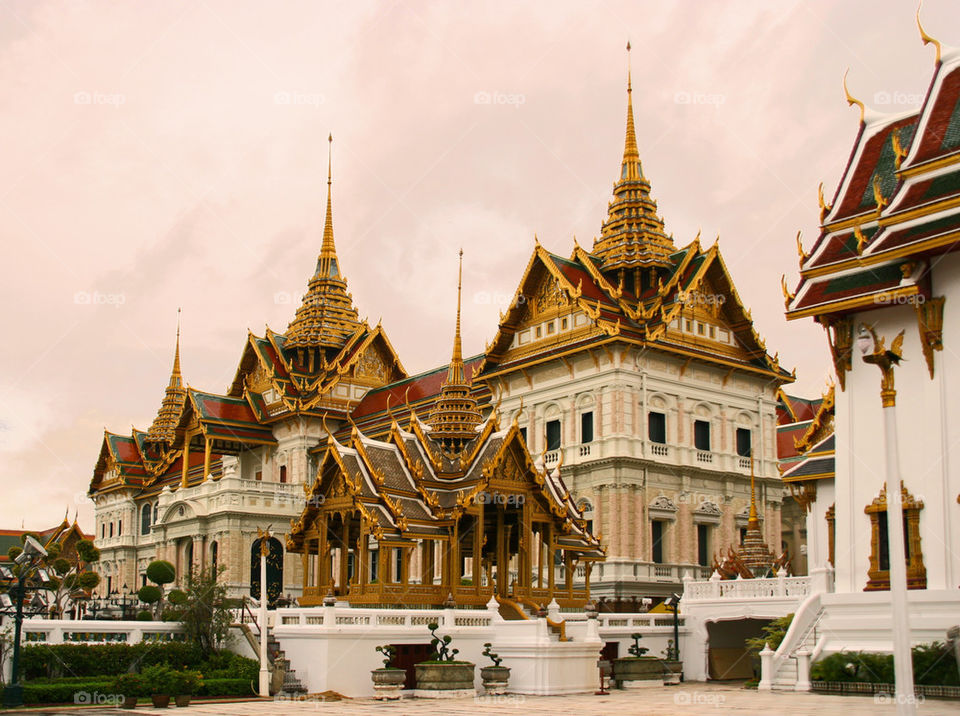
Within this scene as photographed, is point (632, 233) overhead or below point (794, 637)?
overhead

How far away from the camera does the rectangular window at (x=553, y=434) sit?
140 ft

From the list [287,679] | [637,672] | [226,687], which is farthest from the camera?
[637,672]

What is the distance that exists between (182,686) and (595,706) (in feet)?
23.1

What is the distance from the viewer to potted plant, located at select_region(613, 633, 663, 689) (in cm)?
2519

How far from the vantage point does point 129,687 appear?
1973 centimetres

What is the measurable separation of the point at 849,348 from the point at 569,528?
7020 mm

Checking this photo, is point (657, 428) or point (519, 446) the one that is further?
point (657, 428)

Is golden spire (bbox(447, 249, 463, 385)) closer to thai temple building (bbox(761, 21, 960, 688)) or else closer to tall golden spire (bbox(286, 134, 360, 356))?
thai temple building (bbox(761, 21, 960, 688))

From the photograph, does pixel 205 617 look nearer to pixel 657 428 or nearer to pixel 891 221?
pixel 891 221

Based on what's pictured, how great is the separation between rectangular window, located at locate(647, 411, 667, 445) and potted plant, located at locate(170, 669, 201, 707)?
2370 centimetres

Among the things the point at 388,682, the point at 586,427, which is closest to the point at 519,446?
the point at 388,682

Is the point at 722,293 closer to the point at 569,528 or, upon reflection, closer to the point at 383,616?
the point at 569,528

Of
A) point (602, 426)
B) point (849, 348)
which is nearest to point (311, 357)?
point (602, 426)

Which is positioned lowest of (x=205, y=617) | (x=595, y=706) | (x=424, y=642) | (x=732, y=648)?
(x=732, y=648)
